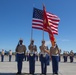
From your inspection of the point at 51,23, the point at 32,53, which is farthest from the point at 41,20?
the point at 32,53

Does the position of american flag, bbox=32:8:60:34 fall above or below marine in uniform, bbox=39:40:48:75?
above

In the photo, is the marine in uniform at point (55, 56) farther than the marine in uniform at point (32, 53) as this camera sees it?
Yes

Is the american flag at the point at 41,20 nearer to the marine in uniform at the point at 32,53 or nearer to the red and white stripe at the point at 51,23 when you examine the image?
the red and white stripe at the point at 51,23

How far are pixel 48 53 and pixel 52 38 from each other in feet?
4.05

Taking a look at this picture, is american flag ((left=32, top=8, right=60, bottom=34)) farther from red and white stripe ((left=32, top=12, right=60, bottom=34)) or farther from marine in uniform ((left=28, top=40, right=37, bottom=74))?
marine in uniform ((left=28, top=40, right=37, bottom=74))

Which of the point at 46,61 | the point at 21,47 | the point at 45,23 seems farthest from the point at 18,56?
the point at 45,23

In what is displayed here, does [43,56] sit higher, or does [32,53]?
[32,53]

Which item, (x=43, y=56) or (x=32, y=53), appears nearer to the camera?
(x=32, y=53)

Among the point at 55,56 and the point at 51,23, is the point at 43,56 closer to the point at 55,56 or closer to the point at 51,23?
the point at 55,56

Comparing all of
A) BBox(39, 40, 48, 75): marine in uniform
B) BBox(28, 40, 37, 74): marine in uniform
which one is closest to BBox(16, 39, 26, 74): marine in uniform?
BBox(28, 40, 37, 74): marine in uniform

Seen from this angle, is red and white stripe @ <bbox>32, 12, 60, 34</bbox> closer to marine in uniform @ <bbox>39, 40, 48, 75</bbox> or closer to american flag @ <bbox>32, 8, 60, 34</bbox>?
american flag @ <bbox>32, 8, 60, 34</bbox>

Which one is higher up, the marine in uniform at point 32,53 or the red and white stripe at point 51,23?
the red and white stripe at point 51,23

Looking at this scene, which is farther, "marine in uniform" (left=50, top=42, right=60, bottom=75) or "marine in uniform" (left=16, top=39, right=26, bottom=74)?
"marine in uniform" (left=50, top=42, right=60, bottom=75)

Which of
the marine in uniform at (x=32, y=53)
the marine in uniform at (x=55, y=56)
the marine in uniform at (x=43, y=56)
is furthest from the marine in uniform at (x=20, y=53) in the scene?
the marine in uniform at (x=55, y=56)
